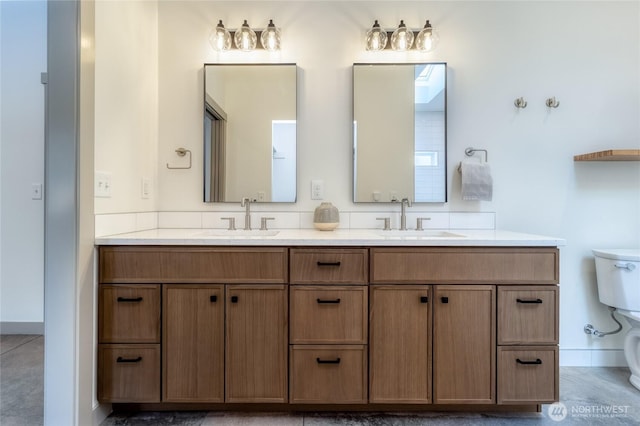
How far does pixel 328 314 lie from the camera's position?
1355 mm

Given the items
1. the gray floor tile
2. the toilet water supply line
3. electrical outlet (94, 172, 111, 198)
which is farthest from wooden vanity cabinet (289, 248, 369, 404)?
the toilet water supply line

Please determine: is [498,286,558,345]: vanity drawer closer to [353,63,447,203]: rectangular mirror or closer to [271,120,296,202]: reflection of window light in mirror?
[353,63,447,203]: rectangular mirror

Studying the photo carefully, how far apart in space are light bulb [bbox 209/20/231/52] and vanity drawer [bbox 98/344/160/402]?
1.74m

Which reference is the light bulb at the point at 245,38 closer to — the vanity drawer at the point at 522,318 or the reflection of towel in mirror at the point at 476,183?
the reflection of towel in mirror at the point at 476,183

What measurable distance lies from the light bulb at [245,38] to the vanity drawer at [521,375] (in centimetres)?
216

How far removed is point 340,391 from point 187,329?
761mm

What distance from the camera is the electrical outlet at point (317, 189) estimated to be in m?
1.91

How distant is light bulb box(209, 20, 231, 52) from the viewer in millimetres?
1838

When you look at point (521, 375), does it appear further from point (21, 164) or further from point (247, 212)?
point (21, 164)

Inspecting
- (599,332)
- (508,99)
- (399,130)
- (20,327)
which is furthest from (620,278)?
(20,327)

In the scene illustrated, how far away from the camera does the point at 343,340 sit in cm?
135

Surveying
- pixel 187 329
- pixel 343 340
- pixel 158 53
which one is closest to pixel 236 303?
pixel 187 329

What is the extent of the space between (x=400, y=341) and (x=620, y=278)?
140 centimetres

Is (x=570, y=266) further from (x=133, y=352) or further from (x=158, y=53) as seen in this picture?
(x=158, y=53)
